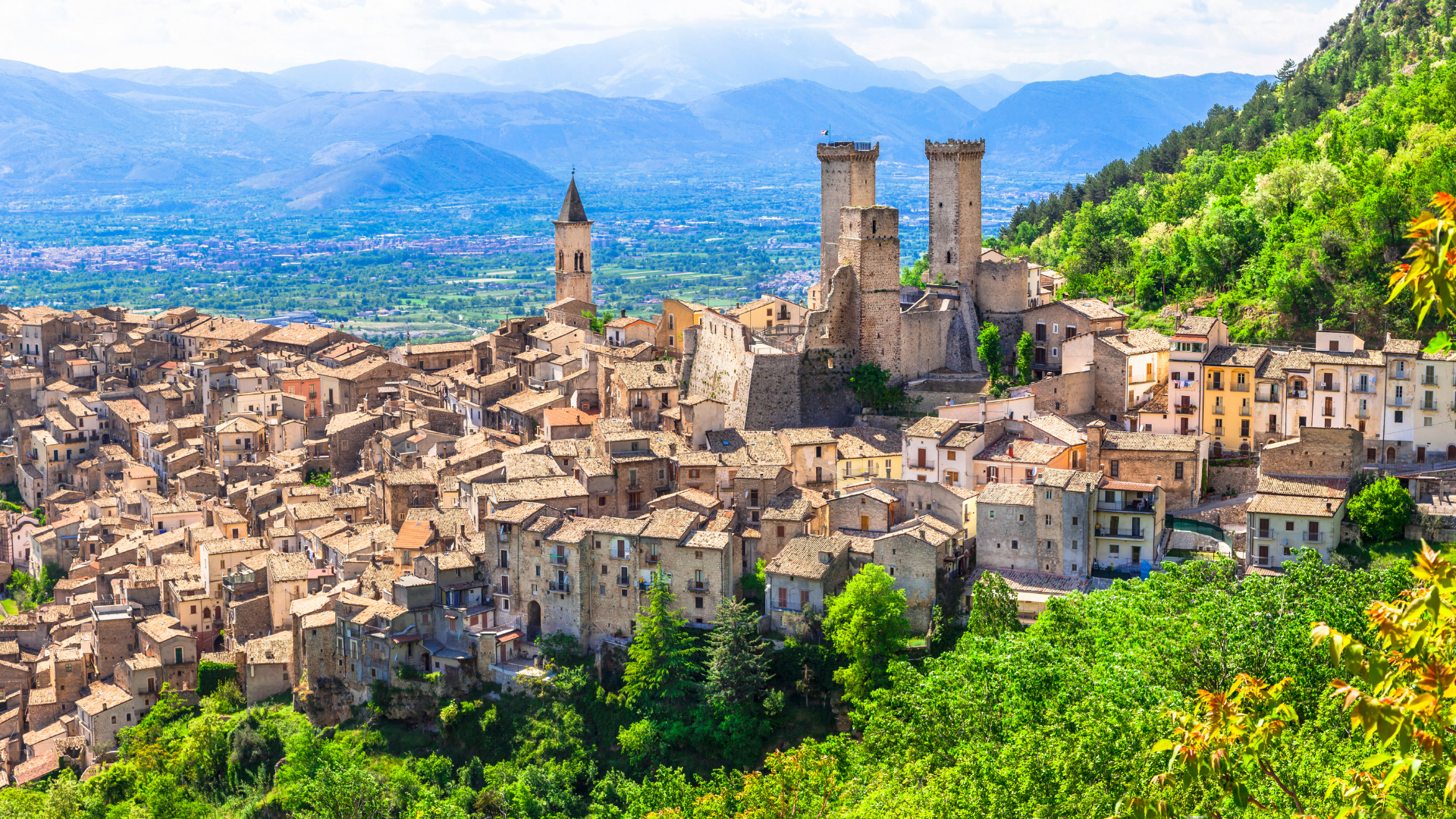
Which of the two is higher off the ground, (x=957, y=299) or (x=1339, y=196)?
(x=1339, y=196)

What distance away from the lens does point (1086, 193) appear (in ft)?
269

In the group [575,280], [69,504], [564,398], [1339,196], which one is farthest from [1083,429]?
[69,504]

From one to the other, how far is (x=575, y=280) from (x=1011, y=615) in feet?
143

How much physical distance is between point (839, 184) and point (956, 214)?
424cm

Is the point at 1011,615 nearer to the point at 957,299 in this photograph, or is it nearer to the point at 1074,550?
the point at 1074,550

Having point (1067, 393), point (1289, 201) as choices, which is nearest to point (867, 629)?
point (1067, 393)

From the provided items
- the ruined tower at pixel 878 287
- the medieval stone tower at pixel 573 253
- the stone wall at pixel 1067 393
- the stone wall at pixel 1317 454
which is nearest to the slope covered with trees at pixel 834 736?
the stone wall at pixel 1317 454

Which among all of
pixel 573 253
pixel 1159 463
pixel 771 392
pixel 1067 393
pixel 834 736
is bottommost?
pixel 834 736

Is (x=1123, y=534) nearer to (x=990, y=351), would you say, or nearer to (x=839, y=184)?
(x=990, y=351)

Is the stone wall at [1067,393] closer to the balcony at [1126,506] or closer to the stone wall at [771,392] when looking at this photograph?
the balcony at [1126,506]

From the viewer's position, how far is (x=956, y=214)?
5150 cm

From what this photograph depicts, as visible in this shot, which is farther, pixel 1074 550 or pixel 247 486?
pixel 247 486

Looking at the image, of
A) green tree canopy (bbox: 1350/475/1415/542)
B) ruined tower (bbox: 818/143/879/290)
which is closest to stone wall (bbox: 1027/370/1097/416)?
green tree canopy (bbox: 1350/475/1415/542)

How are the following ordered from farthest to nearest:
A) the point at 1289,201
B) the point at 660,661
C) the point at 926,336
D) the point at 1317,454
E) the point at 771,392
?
the point at 1289,201
the point at 926,336
the point at 771,392
the point at 1317,454
the point at 660,661
